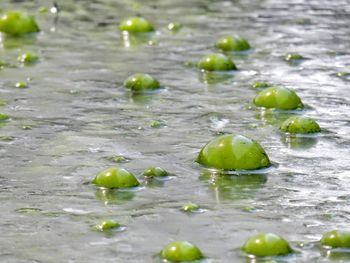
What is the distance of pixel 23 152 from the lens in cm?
465

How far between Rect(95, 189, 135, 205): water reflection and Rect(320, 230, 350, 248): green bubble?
2.73 feet

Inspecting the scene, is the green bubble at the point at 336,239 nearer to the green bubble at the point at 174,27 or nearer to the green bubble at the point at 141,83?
the green bubble at the point at 141,83

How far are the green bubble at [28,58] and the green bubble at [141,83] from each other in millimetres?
884

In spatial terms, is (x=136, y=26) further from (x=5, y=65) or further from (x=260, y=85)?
(x=260, y=85)

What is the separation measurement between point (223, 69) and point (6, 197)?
2720 millimetres

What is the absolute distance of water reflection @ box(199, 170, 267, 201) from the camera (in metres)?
4.09

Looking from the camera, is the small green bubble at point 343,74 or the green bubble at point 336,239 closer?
the green bubble at point 336,239

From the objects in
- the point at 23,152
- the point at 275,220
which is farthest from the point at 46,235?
the point at 23,152

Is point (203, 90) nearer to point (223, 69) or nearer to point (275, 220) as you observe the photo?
point (223, 69)

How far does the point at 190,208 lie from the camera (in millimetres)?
3895

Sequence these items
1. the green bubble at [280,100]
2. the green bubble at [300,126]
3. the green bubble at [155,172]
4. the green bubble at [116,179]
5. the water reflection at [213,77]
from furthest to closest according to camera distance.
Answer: the water reflection at [213,77] < the green bubble at [280,100] < the green bubble at [300,126] < the green bubble at [155,172] < the green bubble at [116,179]

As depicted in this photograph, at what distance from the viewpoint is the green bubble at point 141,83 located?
5961mm

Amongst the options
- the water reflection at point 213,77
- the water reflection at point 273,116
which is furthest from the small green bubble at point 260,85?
the water reflection at point 273,116

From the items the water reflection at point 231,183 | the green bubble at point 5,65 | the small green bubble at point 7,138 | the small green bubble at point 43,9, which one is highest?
the small green bubble at point 43,9
